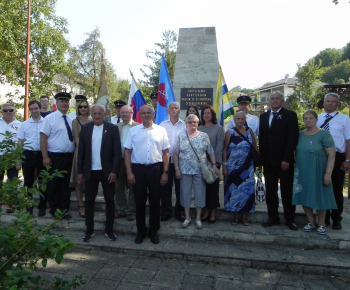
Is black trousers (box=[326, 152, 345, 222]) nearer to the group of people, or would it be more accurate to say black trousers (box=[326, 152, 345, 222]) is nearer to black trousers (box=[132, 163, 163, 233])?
the group of people

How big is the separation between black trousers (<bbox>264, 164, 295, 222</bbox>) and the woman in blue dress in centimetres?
23

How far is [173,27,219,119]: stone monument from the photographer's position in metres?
6.77

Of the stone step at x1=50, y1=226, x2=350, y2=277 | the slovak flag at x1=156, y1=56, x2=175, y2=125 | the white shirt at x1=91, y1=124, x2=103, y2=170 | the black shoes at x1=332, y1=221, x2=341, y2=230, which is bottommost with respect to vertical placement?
the stone step at x1=50, y1=226, x2=350, y2=277

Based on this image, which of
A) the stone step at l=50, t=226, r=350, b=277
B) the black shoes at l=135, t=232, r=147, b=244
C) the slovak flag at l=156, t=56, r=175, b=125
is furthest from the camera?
the slovak flag at l=156, t=56, r=175, b=125

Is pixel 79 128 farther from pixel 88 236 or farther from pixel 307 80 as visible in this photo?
pixel 307 80

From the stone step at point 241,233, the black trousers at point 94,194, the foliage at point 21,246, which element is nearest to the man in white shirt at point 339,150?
the stone step at point 241,233

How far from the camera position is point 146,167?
3908 mm

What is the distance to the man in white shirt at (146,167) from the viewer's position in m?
3.91

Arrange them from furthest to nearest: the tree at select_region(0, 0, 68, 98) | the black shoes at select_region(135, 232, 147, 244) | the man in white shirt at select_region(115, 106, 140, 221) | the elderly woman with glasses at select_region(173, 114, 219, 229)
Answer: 1. the tree at select_region(0, 0, 68, 98)
2. the man in white shirt at select_region(115, 106, 140, 221)
3. the elderly woman with glasses at select_region(173, 114, 219, 229)
4. the black shoes at select_region(135, 232, 147, 244)

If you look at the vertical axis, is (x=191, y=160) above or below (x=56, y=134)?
below

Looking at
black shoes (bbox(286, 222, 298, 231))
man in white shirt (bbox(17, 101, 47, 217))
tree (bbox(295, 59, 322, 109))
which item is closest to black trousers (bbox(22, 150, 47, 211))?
man in white shirt (bbox(17, 101, 47, 217))

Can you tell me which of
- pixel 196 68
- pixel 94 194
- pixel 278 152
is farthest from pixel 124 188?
pixel 196 68

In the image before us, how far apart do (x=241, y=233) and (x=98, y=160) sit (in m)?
2.20

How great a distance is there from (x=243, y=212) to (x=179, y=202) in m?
0.98
